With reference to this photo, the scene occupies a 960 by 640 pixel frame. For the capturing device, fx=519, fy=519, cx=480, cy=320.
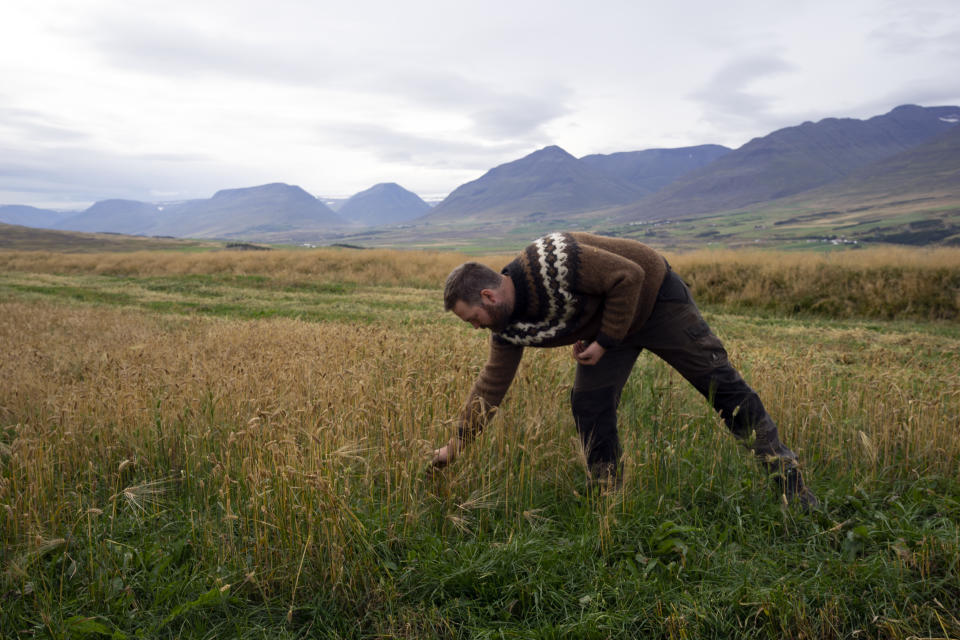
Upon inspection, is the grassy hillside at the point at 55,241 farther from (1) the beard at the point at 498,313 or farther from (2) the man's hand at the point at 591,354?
(2) the man's hand at the point at 591,354

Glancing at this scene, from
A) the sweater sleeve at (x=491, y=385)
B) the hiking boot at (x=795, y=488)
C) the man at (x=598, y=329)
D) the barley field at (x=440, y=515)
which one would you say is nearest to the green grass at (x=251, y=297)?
the barley field at (x=440, y=515)

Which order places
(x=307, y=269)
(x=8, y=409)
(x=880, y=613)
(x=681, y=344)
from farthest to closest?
(x=307, y=269) < (x=8, y=409) < (x=681, y=344) < (x=880, y=613)

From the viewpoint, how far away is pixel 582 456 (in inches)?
129

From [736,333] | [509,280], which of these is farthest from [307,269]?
[509,280]

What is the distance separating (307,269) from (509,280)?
78.4ft

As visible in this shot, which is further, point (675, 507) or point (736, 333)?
point (736, 333)

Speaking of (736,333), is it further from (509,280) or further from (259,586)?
(259,586)

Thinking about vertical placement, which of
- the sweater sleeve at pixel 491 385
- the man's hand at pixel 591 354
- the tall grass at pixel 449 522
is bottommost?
the tall grass at pixel 449 522

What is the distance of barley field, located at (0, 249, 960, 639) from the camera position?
2373 mm

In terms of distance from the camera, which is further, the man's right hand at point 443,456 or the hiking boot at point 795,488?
the man's right hand at point 443,456

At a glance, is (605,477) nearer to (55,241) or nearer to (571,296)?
(571,296)

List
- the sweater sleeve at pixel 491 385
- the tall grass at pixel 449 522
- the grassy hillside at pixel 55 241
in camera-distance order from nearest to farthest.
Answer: the tall grass at pixel 449 522 < the sweater sleeve at pixel 491 385 < the grassy hillside at pixel 55 241

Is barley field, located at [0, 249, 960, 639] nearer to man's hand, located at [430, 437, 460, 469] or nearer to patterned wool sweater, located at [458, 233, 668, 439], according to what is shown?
man's hand, located at [430, 437, 460, 469]

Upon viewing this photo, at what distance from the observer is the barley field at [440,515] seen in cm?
237
